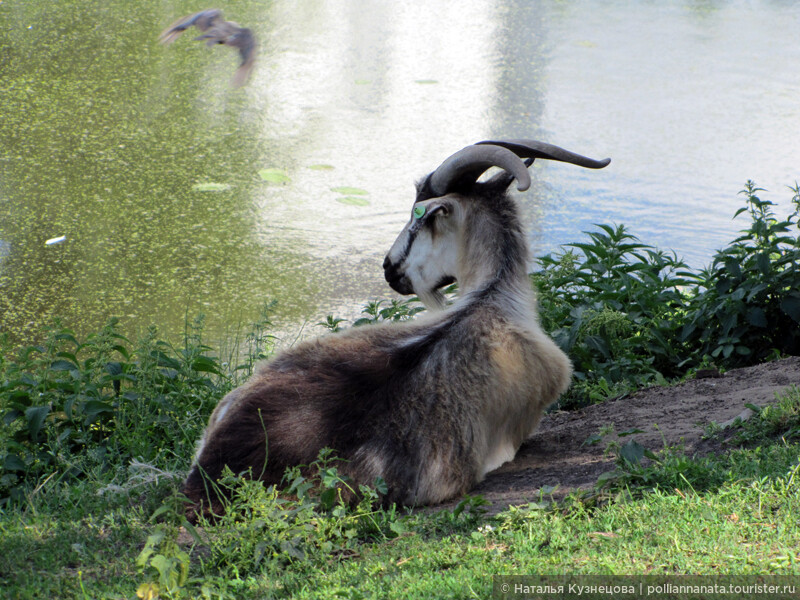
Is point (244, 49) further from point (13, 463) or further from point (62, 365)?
point (13, 463)

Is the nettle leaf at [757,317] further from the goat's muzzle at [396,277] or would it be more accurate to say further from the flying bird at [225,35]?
the flying bird at [225,35]

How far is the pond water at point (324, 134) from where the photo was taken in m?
6.32

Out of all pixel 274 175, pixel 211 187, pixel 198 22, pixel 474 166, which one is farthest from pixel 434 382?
pixel 274 175

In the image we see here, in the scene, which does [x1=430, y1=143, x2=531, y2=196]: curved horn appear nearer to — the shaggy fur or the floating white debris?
the shaggy fur

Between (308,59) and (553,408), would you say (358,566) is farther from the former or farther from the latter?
(308,59)

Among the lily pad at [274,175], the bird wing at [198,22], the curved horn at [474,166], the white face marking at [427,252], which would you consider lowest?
the lily pad at [274,175]

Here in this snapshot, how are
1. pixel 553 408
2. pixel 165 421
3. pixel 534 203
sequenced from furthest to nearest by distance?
pixel 534 203
pixel 553 408
pixel 165 421

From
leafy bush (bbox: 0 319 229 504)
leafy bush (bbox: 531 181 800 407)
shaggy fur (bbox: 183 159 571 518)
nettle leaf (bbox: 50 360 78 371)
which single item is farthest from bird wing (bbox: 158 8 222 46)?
leafy bush (bbox: 531 181 800 407)

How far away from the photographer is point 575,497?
9.77ft

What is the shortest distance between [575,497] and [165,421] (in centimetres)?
214

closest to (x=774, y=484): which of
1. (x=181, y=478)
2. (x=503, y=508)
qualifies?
(x=503, y=508)

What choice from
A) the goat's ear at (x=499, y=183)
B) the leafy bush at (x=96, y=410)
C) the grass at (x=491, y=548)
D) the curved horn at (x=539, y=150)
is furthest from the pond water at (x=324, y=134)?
the grass at (x=491, y=548)

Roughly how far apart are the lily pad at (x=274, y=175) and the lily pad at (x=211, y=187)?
13.9 inches

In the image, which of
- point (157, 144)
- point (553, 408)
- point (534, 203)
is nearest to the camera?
point (553, 408)
